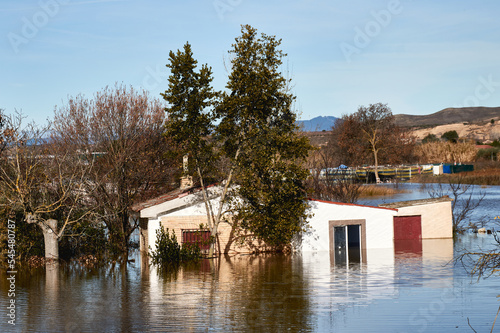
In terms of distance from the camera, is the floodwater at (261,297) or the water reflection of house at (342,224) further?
the water reflection of house at (342,224)

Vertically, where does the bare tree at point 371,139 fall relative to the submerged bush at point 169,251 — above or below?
above

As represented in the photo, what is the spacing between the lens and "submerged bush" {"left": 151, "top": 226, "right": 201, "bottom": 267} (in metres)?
30.2

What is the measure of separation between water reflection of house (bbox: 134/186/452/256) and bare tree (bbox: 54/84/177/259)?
1641 mm

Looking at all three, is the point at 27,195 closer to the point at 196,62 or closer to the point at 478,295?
the point at 196,62

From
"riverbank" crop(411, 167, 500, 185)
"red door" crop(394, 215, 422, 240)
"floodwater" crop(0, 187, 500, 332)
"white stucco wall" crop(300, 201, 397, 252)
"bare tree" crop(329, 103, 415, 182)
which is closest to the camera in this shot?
"floodwater" crop(0, 187, 500, 332)

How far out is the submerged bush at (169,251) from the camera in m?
30.2

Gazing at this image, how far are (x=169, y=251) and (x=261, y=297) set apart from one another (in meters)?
10.1

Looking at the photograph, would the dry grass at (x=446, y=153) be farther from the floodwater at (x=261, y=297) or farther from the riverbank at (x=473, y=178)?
the floodwater at (x=261, y=297)

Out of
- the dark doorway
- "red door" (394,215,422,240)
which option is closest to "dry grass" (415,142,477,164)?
"red door" (394,215,422,240)

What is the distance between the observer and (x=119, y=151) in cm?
3600

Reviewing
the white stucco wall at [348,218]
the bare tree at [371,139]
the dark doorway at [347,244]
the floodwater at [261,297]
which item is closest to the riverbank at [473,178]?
the bare tree at [371,139]

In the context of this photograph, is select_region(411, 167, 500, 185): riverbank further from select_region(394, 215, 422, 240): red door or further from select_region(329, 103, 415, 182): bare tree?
select_region(394, 215, 422, 240): red door

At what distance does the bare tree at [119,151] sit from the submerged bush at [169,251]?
333 cm

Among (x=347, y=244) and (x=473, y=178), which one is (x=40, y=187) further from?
(x=473, y=178)
